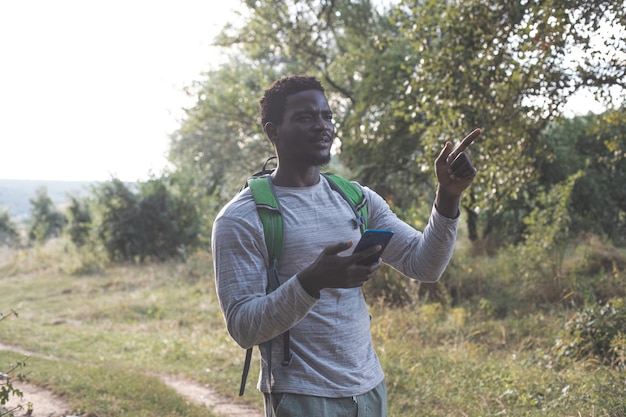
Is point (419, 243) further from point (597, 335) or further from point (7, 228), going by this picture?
point (7, 228)

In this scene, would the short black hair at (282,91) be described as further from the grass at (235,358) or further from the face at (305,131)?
the grass at (235,358)

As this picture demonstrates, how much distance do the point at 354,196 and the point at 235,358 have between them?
563cm

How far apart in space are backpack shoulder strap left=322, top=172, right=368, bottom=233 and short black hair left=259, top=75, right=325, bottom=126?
334 millimetres

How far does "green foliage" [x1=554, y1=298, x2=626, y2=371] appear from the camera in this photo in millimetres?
6004

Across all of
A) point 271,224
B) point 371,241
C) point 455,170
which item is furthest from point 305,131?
point 371,241

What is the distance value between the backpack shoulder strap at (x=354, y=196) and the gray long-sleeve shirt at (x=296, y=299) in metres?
0.03

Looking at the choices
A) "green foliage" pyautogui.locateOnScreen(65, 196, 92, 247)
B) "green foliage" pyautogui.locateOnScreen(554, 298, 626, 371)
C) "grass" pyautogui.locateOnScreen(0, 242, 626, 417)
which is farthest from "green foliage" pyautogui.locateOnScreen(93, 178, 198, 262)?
"green foliage" pyautogui.locateOnScreen(554, 298, 626, 371)

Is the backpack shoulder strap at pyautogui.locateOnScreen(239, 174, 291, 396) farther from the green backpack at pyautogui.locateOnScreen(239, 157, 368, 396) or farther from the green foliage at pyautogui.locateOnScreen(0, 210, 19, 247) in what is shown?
the green foliage at pyautogui.locateOnScreen(0, 210, 19, 247)

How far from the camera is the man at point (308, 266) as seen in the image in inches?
78.3

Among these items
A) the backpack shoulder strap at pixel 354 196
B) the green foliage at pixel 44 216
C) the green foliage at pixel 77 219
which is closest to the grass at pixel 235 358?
the backpack shoulder strap at pixel 354 196

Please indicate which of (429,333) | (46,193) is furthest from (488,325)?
(46,193)

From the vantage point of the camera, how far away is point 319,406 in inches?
84.7

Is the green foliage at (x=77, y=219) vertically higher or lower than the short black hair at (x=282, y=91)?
lower

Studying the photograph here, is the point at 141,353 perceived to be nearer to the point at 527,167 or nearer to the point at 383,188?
the point at 527,167
